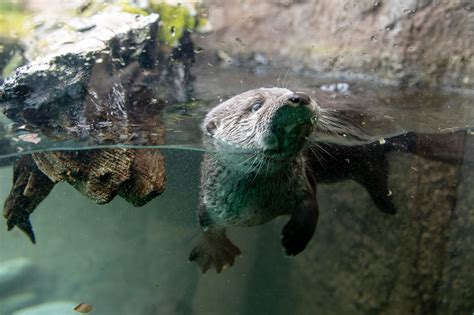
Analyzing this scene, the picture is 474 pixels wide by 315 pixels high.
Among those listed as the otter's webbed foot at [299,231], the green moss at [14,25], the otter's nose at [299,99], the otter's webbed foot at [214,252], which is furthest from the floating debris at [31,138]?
the otter's nose at [299,99]

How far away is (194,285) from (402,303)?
4.39 meters

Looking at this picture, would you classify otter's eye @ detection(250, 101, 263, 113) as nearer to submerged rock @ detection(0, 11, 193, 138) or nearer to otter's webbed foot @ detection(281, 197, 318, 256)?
submerged rock @ detection(0, 11, 193, 138)

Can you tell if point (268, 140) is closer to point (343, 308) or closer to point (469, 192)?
point (469, 192)

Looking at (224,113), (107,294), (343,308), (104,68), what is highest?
(104,68)

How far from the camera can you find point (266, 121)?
127 inches

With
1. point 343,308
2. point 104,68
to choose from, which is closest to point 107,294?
point 343,308

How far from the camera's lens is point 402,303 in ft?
19.5

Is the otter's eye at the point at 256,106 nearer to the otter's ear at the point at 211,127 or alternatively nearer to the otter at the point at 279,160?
the otter at the point at 279,160

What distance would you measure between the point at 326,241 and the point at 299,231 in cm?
307

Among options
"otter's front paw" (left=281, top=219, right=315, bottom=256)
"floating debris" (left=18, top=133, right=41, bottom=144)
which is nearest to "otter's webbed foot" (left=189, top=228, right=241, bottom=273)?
"otter's front paw" (left=281, top=219, right=315, bottom=256)

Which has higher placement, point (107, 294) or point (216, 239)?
point (216, 239)

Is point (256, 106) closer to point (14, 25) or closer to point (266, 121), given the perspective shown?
point (266, 121)

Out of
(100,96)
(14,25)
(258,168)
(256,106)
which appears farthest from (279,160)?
(14,25)

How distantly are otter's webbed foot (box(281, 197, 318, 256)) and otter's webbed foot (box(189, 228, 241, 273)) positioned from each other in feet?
3.37
